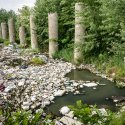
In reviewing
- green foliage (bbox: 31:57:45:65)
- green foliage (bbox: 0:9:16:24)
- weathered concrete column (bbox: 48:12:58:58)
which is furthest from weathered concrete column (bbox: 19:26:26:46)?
green foliage (bbox: 0:9:16:24)

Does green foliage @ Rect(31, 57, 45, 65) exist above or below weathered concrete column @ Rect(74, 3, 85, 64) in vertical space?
below

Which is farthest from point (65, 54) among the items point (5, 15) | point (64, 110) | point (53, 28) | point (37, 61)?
point (5, 15)

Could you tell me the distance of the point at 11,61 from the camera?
40.9ft

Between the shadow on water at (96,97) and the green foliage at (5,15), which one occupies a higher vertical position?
the green foliage at (5,15)

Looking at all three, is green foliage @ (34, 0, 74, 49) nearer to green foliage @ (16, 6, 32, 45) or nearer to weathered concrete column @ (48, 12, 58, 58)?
weathered concrete column @ (48, 12, 58, 58)

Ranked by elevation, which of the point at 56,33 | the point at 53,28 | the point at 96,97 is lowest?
the point at 96,97

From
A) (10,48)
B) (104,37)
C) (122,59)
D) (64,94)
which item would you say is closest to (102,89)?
(64,94)

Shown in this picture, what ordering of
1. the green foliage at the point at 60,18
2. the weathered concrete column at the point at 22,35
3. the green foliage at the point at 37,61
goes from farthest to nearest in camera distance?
the weathered concrete column at the point at 22,35 < the green foliage at the point at 60,18 < the green foliage at the point at 37,61

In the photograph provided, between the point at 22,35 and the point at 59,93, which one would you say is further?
the point at 22,35

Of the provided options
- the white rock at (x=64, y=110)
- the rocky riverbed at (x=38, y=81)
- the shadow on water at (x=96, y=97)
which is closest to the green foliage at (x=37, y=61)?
the rocky riverbed at (x=38, y=81)

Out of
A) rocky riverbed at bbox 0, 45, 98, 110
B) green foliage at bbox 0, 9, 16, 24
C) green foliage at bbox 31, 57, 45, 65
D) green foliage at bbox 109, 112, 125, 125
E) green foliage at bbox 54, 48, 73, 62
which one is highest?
green foliage at bbox 0, 9, 16, 24

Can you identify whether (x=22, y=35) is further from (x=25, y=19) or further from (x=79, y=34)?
(x=79, y=34)

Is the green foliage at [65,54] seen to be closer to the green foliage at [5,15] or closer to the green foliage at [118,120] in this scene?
the green foliage at [118,120]

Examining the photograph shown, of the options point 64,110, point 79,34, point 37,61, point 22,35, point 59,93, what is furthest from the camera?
point 22,35
